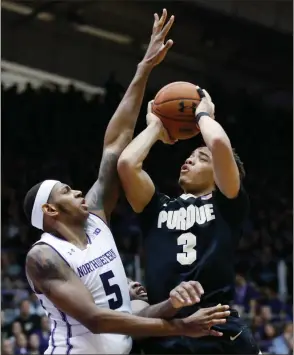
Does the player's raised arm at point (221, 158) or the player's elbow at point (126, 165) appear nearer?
the player's raised arm at point (221, 158)

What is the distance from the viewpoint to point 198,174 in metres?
3.51

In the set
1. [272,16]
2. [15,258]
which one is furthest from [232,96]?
[15,258]

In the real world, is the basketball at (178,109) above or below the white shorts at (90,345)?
above

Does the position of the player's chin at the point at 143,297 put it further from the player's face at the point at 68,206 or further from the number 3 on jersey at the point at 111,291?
the player's face at the point at 68,206

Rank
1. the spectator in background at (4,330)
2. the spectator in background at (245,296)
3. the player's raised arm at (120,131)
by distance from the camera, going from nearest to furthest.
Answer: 1. the player's raised arm at (120,131)
2. the spectator in background at (4,330)
3. the spectator in background at (245,296)

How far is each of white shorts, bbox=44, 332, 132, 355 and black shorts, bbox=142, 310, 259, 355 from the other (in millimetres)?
168

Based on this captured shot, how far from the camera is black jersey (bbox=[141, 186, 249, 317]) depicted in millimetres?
3297

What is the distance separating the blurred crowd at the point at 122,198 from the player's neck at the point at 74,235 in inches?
174

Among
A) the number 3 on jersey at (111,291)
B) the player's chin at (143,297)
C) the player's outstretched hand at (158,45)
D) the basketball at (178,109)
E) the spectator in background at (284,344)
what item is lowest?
the spectator in background at (284,344)

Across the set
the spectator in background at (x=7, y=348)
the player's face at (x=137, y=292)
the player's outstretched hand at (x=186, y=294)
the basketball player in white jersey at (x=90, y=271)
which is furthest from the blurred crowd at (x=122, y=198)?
the player's outstretched hand at (x=186, y=294)

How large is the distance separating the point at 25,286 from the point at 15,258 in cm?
46

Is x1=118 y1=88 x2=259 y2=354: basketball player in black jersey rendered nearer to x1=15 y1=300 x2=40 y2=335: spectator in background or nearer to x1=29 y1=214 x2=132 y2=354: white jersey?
x1=29 y1=214 x2=132 y2=354: white jersey

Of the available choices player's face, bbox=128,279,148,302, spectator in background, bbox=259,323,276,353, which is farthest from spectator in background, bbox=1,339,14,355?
player's face, bbox=128,279,148,302

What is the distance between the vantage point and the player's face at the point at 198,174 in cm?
351
